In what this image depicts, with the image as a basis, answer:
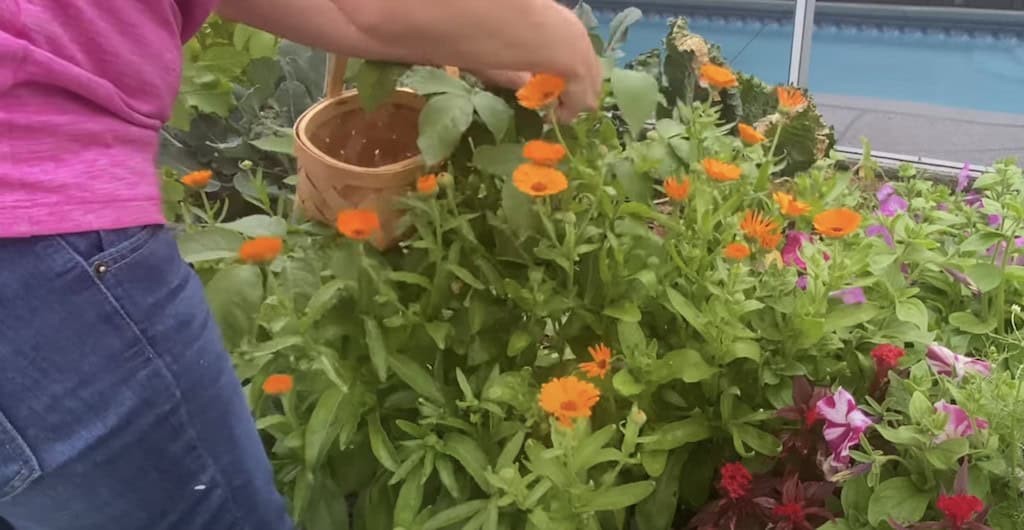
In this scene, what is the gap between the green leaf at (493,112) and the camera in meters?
0.88

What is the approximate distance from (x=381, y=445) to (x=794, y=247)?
0.50 meters

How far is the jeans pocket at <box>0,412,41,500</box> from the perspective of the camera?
0.59m

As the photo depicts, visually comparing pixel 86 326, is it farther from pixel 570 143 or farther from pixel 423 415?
pixel 570 143

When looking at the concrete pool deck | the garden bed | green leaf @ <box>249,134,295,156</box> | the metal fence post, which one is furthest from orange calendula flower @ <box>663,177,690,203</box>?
the concrete pool deck

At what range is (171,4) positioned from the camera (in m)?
0.62

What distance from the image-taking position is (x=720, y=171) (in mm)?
869

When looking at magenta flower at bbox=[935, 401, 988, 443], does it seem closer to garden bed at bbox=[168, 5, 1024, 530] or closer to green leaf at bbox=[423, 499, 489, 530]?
garden bed at bbox=[168, 5, 1024, 530]

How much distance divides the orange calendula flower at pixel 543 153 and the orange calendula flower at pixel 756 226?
7.3 inches

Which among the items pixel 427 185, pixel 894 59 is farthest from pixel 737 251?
pixel 894 59

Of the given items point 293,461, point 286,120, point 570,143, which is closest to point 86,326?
point 293,461

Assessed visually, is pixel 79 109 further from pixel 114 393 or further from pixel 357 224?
pixel 357 224

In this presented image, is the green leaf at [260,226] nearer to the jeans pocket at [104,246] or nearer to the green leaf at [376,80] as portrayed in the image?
the green leaf at [376,80]

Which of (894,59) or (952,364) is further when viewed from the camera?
(894,59)

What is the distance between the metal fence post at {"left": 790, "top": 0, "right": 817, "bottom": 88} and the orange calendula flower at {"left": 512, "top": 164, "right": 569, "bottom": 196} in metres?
1.82
